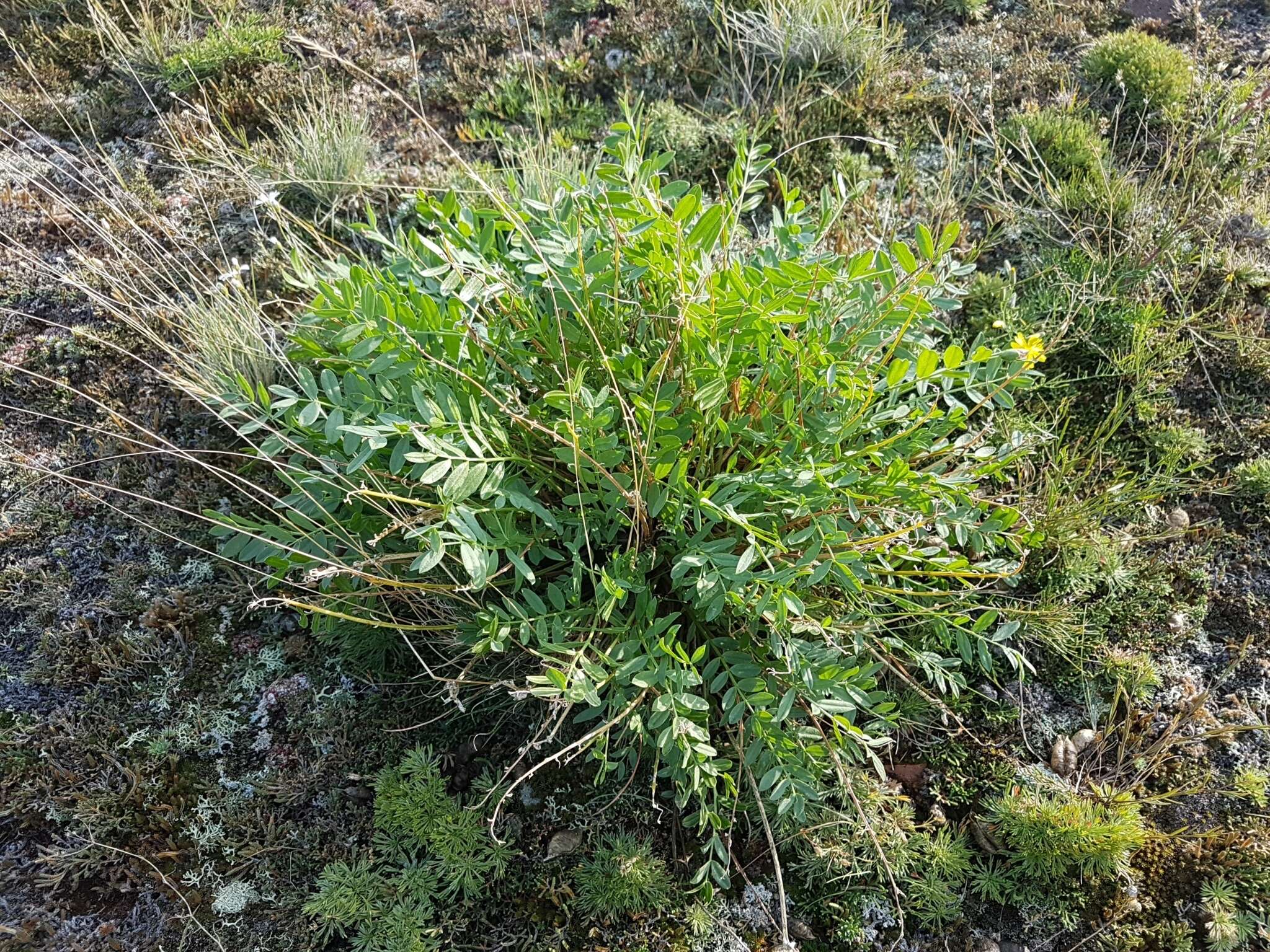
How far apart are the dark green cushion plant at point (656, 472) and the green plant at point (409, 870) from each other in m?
0.42

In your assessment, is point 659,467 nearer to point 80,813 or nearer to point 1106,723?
Answer: point 1106,723

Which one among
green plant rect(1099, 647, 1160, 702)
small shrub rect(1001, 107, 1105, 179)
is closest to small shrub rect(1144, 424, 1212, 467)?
green plant rect(1099, 647, 1160, 702)

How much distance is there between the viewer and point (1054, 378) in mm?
3518

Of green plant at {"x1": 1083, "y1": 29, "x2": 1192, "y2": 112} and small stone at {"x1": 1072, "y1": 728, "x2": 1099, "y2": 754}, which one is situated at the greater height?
green plant at {"x1": 1083, "y1": 29, "x2": 1192, "y2": 112}

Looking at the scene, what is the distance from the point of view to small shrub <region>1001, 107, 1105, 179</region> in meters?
4.09

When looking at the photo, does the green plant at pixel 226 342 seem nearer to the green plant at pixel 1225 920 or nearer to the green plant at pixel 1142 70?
the green plant at pixel 1225 920

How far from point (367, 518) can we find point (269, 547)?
326 mm

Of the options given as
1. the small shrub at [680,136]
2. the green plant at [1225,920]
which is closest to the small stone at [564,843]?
the green plant at [1225,920]

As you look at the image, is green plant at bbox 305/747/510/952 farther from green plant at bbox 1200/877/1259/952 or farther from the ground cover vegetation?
green plant at bbox 1200/877/1259/952

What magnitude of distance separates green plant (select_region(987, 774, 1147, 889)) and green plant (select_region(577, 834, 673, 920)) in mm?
1087

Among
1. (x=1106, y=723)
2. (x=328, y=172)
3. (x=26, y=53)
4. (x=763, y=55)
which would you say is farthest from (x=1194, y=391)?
(x=26, y=53)

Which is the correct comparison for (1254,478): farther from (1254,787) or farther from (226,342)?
(226,342)

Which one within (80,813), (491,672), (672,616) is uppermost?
(672,616)

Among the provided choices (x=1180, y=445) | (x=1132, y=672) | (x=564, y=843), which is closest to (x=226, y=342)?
(x=564, y=843)
